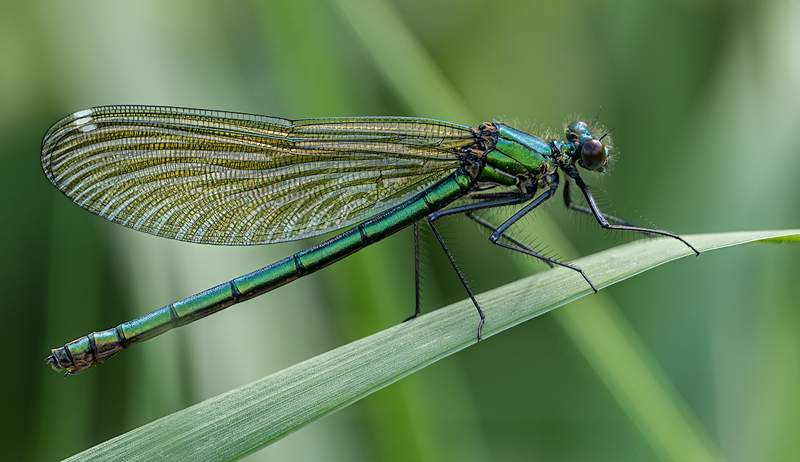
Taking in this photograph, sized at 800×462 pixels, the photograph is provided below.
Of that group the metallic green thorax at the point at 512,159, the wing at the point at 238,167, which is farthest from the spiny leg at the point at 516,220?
the wing at the point at 238,167

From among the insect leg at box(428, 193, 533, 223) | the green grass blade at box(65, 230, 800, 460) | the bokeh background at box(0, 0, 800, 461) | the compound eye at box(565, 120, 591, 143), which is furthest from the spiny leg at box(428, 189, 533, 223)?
the green grass blade at box(65, 230, 800, 460)

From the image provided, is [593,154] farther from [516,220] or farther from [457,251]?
→ [457,251]

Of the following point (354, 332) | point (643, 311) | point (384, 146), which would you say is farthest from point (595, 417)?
point (384, 146)

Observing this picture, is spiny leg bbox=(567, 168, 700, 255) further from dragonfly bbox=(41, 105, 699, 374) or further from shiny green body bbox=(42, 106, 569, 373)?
shiny green body bbox=(42, 106, 569, 373)

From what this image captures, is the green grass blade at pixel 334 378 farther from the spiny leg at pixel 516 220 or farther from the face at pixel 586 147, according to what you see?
the face at pixel 586 147

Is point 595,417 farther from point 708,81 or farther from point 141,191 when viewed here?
point 141,191

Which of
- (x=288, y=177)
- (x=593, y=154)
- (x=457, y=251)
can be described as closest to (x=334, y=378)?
(x=288, y=177)
